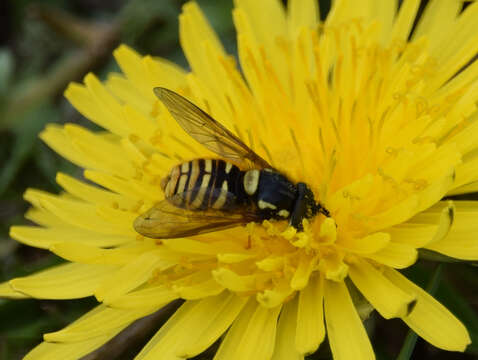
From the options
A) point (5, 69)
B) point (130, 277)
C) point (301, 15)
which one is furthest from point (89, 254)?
point (5, 69)

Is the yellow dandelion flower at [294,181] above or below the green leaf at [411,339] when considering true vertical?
above

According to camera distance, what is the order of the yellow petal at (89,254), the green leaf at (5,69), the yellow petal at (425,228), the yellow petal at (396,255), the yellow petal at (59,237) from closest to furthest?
the yellow petal at (425,228) < the yellow petal at (396,255) < the yellow petal at (89,254) < the yellow petal at (59,237) < the green leaf at (5,69)

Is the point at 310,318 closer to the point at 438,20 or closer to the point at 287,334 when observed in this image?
the point at 287,334

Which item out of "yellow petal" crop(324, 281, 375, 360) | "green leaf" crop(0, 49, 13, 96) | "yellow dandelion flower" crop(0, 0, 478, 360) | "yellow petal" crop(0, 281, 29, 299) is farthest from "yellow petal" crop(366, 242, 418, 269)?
"green leaf" crop(0, 49, 13, 96)

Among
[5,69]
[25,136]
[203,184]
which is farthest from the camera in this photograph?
[5,69]

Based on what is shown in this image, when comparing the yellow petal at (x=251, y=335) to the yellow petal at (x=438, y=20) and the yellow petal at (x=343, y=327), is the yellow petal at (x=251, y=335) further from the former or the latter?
the yellow petal at (x=438, y=20)

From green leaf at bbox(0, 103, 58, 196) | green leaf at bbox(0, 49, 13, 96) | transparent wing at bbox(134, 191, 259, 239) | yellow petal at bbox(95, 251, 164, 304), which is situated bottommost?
yellow petal at bbox(95, 251, 164, 304)

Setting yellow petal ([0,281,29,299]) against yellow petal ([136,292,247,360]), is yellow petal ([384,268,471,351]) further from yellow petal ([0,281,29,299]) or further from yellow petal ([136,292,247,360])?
yellow petal ([0,281,29,299])

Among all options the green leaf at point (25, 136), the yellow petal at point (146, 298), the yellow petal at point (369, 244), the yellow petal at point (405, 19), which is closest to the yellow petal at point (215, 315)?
the yellow petal at point (146, 298)
